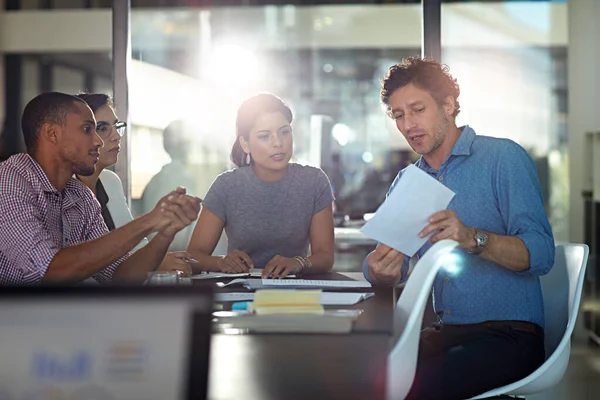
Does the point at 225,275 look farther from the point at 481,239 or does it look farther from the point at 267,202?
the point at 481,239

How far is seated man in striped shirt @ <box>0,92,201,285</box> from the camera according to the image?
94.6 inches

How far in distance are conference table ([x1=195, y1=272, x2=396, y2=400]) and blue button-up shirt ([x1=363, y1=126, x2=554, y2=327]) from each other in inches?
30.9

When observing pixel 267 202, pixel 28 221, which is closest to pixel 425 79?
pixel 267 202

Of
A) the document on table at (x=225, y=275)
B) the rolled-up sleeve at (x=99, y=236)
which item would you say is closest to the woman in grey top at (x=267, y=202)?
the document on table at (x=225, y=275)

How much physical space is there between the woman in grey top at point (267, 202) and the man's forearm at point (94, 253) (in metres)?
0.97

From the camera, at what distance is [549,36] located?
7.49m

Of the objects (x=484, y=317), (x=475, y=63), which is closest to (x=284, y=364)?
(x=484, y=317)

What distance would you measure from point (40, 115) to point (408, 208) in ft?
4.11

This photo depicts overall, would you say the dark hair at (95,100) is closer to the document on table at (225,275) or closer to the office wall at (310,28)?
the document on table at (225,275)

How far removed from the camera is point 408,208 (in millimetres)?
2168

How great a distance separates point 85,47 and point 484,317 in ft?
19.9

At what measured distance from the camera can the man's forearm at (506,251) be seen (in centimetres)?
237

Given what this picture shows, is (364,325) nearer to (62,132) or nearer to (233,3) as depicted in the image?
(62,132)

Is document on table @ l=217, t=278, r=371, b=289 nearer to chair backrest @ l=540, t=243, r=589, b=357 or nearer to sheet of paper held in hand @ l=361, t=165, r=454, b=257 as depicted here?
sheet of paper held in hand @ l=361, t=165, r=454, b=257
